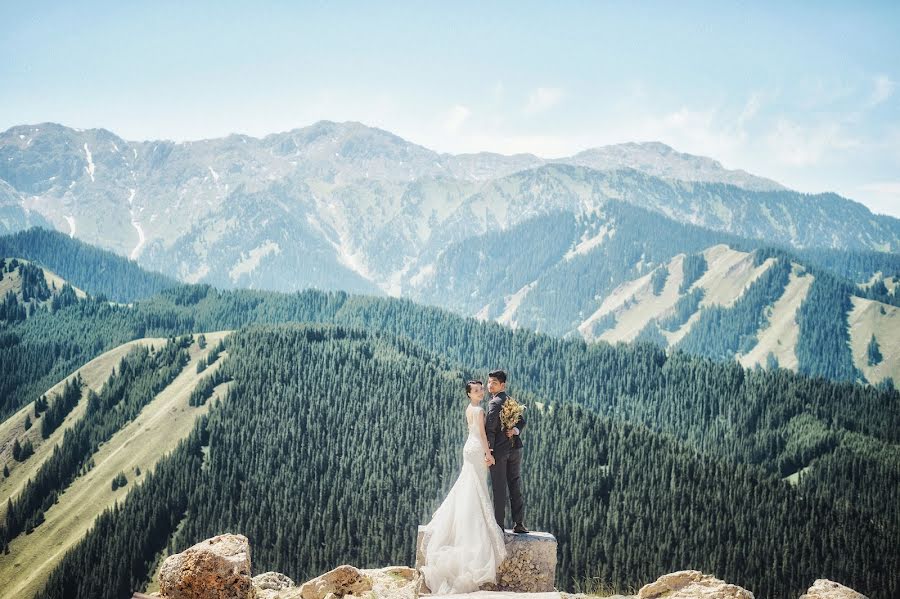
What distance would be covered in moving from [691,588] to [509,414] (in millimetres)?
11828

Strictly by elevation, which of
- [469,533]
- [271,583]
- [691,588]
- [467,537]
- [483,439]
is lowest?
[271,583]

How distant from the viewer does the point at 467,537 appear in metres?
31.5

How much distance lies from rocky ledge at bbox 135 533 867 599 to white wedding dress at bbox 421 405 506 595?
0.87 metres

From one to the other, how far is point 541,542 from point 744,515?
17833 centimetres

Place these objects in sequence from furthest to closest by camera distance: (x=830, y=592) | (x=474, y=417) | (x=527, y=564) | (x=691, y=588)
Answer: (x=691, y=588) < (x=527, y=564) < (x=830, y=592) < (x=474, y=417)

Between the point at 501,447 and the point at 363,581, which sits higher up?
the point at 501,447

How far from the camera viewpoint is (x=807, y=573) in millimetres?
174625

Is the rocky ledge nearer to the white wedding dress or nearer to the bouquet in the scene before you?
the white wedding dress

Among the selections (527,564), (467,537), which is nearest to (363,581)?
(467,537)

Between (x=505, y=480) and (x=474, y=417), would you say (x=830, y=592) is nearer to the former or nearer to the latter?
(x=505, y=480)

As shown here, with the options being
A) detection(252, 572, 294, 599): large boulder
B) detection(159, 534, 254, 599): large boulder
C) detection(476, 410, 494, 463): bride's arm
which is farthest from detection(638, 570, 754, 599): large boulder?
detection(252, 572, 294, 599): large boulder

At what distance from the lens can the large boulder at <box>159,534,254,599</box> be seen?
1166 inches

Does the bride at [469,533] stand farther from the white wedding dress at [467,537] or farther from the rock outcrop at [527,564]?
the rock outcrop at [527,564]

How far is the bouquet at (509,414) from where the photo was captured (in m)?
32.1
